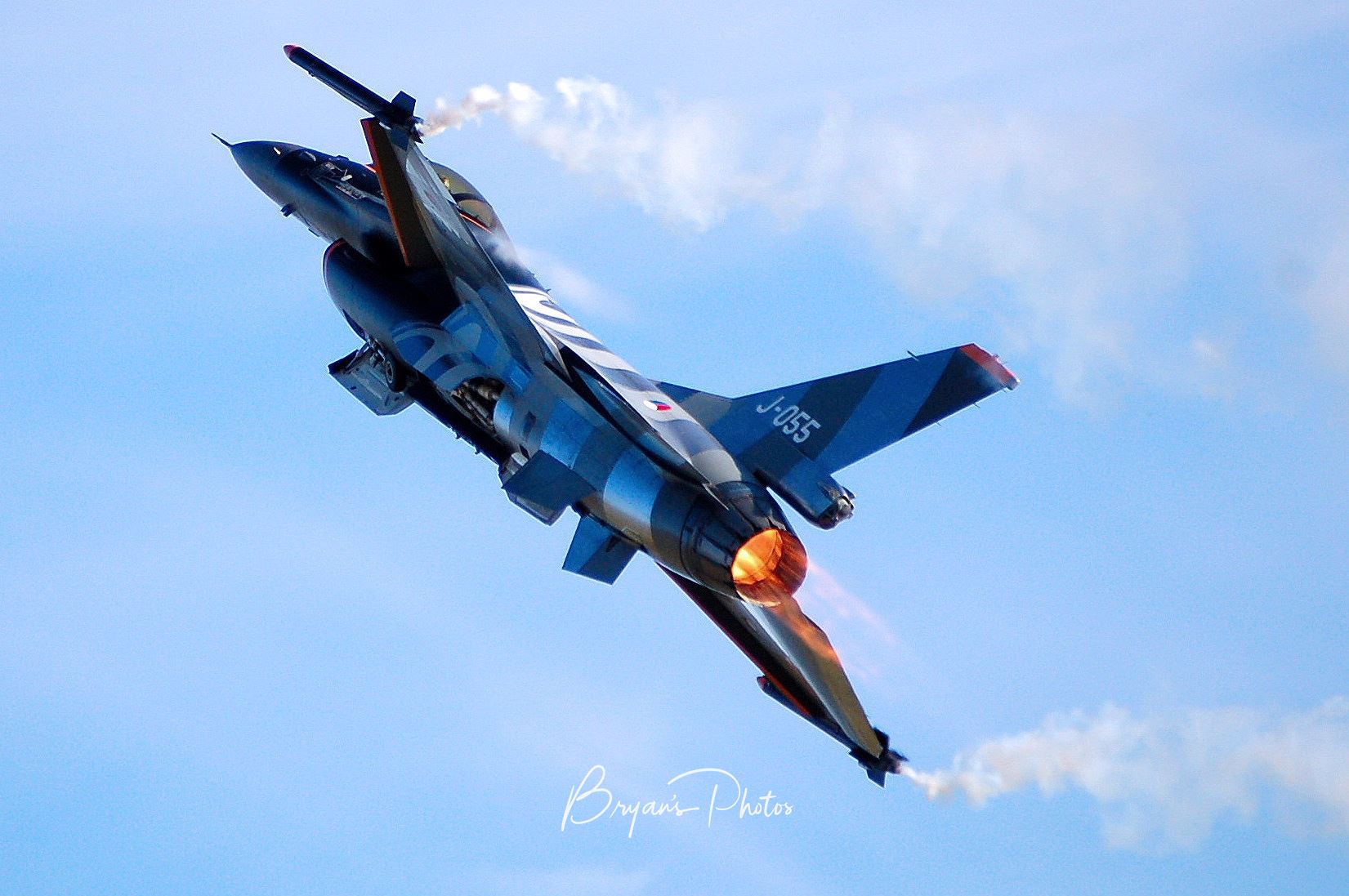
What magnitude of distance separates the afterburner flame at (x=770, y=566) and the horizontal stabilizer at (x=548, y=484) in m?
3.01

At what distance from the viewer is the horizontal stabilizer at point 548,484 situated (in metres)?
25.8

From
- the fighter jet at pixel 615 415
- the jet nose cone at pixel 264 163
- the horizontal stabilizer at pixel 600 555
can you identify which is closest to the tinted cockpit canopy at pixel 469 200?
the fighter jet at pixel 615 415

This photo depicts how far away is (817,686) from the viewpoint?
1031 inches

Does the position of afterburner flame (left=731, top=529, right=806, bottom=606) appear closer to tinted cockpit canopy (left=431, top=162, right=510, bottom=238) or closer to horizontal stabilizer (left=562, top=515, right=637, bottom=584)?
horizontal stabilizer (left=562, top=515, right=637, bottom=584)

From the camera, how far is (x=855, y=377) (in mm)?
27078

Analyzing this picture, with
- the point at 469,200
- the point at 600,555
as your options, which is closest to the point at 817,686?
→ the point at 600,555

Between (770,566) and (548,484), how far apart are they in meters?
3.89

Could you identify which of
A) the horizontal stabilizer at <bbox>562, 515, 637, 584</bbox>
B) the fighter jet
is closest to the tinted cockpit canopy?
the fighter jet

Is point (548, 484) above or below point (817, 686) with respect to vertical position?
above

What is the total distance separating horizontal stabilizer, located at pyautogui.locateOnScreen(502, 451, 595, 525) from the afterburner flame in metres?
3.01

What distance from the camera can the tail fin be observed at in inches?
1031

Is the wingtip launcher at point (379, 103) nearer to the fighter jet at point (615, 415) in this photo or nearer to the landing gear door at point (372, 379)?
the fighter jet at point (615, 415)

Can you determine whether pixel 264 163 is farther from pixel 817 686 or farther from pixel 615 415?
pixel 817 686

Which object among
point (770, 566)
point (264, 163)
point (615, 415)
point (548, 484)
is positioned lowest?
point (770, 566)
